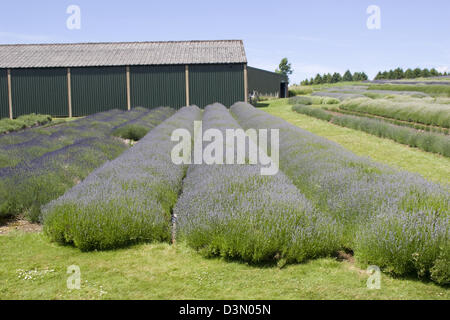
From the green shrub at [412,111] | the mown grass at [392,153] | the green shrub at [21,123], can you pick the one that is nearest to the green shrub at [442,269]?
the mown grass at [392,153]

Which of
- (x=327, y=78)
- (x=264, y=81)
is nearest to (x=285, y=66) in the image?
(x=327, y=78)

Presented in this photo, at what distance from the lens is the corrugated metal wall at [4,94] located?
23266 mm

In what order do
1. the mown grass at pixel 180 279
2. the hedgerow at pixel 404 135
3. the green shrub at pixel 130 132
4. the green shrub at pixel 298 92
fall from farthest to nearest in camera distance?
1. the green shrub at pixel 298 92
2. the green shrub at pixel 130 132
3. the hedgerow at pixel 404 135
4. the mown grass at pixel 180 279

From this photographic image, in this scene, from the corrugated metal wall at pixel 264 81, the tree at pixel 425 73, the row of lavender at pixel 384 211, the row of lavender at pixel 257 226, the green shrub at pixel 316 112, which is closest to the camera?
the row of lavender at pixel 384 211

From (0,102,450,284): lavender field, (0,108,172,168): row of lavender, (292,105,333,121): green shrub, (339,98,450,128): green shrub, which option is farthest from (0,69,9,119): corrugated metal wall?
(0,102,450,284): lavender field

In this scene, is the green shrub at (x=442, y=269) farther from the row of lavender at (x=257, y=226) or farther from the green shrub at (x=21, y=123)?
the green shrub at (x=21, y=123)

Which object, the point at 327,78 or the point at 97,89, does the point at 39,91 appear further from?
the point at 327,78

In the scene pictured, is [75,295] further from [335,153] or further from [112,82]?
[112,82]

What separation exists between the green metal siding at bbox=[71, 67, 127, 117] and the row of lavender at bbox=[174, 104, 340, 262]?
794 inches

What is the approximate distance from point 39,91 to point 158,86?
22.5 feet

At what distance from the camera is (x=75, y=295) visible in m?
3.06

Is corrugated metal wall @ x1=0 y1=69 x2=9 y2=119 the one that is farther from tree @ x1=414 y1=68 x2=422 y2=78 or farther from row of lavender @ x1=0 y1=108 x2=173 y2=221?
tree @ x1=414 y1=68 x2=422 y2=78

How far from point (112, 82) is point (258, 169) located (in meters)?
19.8
